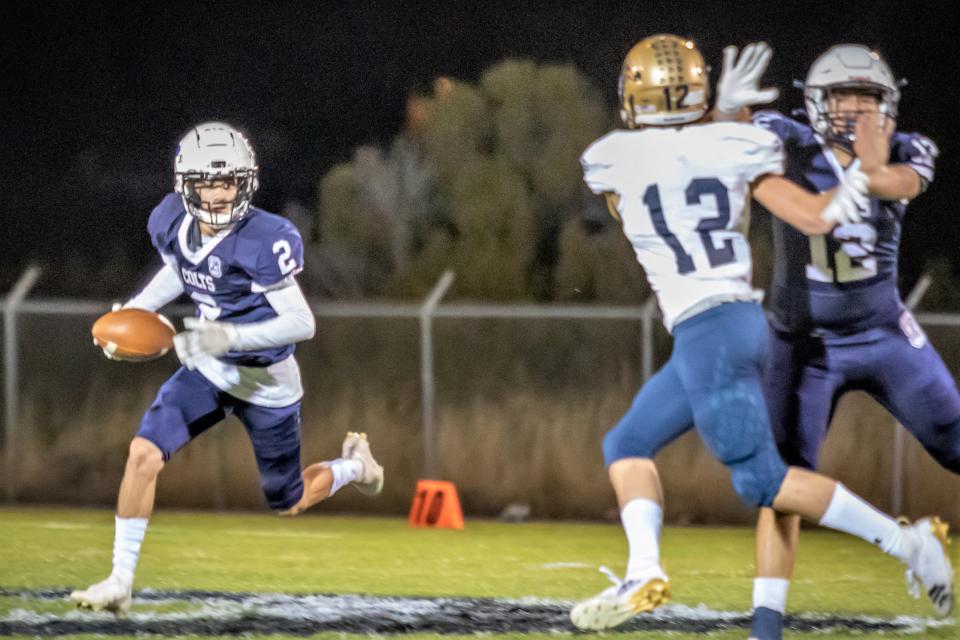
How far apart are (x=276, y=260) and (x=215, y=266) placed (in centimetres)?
20

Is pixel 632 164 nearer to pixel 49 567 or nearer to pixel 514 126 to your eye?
pixel 49 567

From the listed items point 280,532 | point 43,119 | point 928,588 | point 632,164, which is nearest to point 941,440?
point 928,588

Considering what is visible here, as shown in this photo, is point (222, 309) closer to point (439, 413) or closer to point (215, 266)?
point (215, 266)

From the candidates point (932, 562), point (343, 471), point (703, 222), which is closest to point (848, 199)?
point (703, 222)

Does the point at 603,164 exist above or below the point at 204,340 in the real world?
above

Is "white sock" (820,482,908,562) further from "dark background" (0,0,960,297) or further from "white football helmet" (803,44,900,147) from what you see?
"dark background" (0,0,960,297)

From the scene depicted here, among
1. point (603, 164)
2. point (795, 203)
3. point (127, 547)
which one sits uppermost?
point (603, 164)

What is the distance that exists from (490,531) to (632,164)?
148 inches

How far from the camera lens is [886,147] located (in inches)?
170

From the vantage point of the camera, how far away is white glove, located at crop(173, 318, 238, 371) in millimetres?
4836

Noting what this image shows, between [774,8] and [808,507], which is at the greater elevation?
[774,8]

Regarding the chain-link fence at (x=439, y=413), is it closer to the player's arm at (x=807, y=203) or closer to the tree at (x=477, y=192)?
the tree at (x=477, y=192)

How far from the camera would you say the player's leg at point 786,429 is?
4.22 meters

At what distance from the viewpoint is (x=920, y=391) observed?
4.41 m
